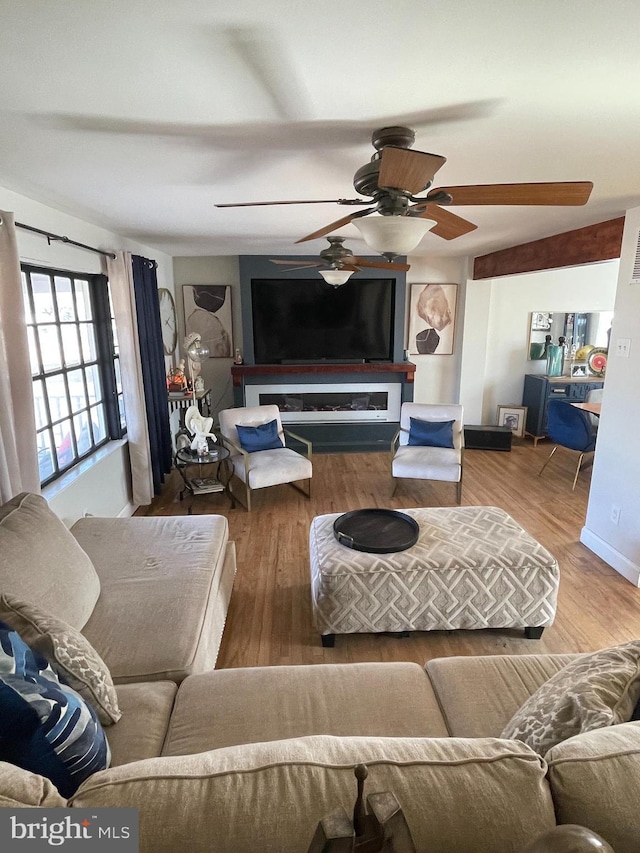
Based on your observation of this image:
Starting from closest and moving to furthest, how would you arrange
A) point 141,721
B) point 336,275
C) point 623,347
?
point 141,721 → point 623,347 → point 336,275

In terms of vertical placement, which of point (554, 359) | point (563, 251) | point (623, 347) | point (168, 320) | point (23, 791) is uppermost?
point (563, 251)

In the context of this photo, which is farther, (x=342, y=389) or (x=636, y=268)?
(x=342, y=389)

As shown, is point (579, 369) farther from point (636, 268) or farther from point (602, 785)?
point (602, 785)

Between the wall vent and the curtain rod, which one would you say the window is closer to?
the curtain rod

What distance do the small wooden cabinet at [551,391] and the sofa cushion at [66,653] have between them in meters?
5.50

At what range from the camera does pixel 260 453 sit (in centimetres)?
414

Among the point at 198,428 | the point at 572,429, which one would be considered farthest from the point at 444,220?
the point at 572,429

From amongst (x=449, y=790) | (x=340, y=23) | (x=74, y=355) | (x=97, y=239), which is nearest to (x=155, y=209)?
(x=97, y=239)

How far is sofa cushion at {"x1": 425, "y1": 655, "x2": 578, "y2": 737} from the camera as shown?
1.38 metres

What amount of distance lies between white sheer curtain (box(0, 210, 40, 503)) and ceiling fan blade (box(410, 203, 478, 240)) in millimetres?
1785

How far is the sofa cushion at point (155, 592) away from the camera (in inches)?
64.2

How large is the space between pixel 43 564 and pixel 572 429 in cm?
428

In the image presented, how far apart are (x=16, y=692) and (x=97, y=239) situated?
3.19m

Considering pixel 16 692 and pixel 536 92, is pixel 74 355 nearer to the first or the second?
pixel 16 692
